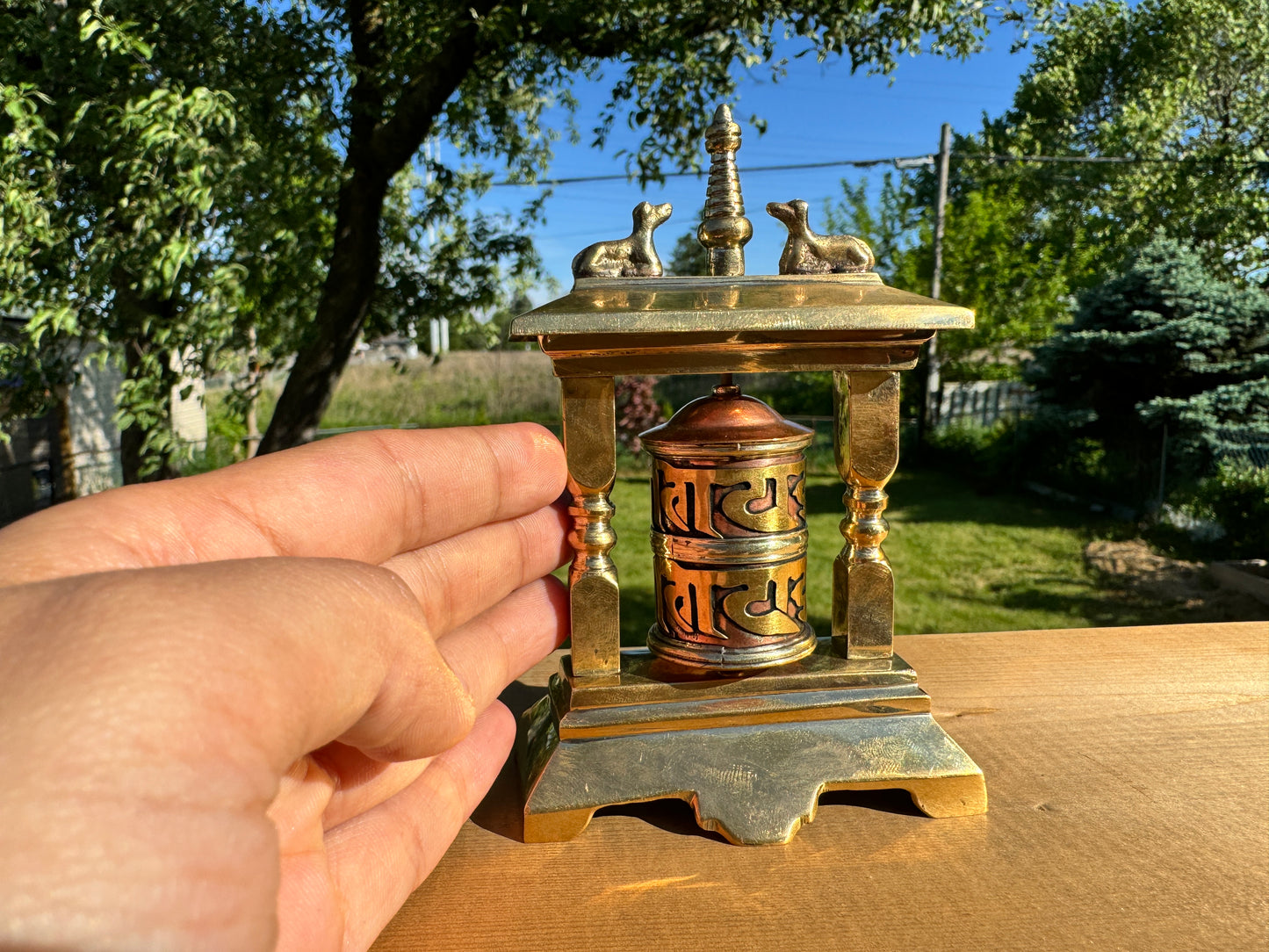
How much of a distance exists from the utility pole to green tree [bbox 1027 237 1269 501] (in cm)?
346

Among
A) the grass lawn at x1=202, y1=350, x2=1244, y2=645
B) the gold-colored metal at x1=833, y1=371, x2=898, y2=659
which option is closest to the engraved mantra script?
the gold-colored metal at x1=833, y1=371, x2=898, y2=659

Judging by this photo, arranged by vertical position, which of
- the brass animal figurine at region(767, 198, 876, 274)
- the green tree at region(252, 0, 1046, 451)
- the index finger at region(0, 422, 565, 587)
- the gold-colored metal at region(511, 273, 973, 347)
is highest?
the green tree at region(252, 0, 1046, 451)

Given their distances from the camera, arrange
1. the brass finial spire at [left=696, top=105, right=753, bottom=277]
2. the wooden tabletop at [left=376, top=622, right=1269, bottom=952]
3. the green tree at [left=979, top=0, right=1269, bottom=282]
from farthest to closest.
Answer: the green tree at [left=979, top=0, right=1269, bottom=282], the brass finial spire at [left=696, top=105, right=753, bottom=277], the wooden tabletop at [left=376, top=622, right=1269, bottom=952]

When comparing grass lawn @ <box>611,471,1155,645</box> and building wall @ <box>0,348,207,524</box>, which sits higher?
building wall @ <box>0,348,207,524</box>

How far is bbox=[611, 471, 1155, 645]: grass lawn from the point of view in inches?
228

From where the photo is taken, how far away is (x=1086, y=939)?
2.94 feet

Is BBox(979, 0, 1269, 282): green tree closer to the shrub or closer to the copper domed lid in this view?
the shrub

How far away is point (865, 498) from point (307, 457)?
2.50 ft

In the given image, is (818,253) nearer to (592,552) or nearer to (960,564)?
(592,552)

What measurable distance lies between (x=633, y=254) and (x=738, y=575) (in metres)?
0.49

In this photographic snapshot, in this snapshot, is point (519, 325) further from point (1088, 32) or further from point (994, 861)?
point (1088, 32)

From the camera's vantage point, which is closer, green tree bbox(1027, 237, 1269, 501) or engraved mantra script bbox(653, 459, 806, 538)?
engraved mantra script bbox(653, 459, 806, 538)

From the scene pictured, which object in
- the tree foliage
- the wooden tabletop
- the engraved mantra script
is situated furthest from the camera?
the tree foliage

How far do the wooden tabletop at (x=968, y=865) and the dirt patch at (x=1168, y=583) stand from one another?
5064mm
